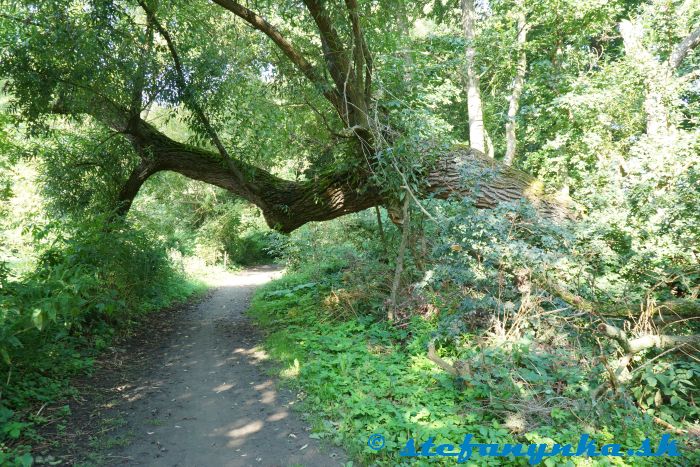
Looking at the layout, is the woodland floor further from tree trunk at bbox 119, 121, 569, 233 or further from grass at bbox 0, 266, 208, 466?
tree trunk at bbox 119, 121, 569, 233

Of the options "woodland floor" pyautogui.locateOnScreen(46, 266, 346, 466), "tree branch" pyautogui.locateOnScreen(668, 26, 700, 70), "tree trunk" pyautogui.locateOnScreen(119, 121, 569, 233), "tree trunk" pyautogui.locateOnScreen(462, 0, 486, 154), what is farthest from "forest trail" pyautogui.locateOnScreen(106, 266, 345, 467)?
"tree branch" pyautogui.locateOnScreen(668, 26, 700, 70)

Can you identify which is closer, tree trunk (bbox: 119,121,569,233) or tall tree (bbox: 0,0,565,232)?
tall tree (bbox: 0,0,565,232)

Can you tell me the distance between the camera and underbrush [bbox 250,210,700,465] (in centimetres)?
354

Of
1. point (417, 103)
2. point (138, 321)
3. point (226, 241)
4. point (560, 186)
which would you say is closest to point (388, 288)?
point (417, 103)

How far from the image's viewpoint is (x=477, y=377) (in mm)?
4102

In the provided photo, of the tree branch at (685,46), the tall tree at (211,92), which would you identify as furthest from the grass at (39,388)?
the tree branch at (685,46)

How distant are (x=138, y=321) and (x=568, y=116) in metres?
11.0

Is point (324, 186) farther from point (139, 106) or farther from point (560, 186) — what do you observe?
point (560, 186)

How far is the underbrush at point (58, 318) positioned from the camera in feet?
11.9

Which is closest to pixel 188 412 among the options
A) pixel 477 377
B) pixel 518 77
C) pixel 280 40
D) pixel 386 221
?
pixel 477 377

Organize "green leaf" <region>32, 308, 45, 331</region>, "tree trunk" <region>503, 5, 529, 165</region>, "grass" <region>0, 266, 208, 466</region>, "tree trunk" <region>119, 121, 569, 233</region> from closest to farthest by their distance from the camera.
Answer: "green leaf" <region>32, 308, 45, 331</region>
"grass" <region>0, 266, 208, 466</region>
"tree trunk" <region>119, 121, 569, 233</region>
"tree trunk" <region>503, 5, 529, 165</region>

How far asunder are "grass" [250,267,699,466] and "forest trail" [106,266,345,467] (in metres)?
0.30

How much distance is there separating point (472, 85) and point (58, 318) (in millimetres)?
10390

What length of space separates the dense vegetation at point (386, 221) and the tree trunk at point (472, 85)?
3.7 inches
